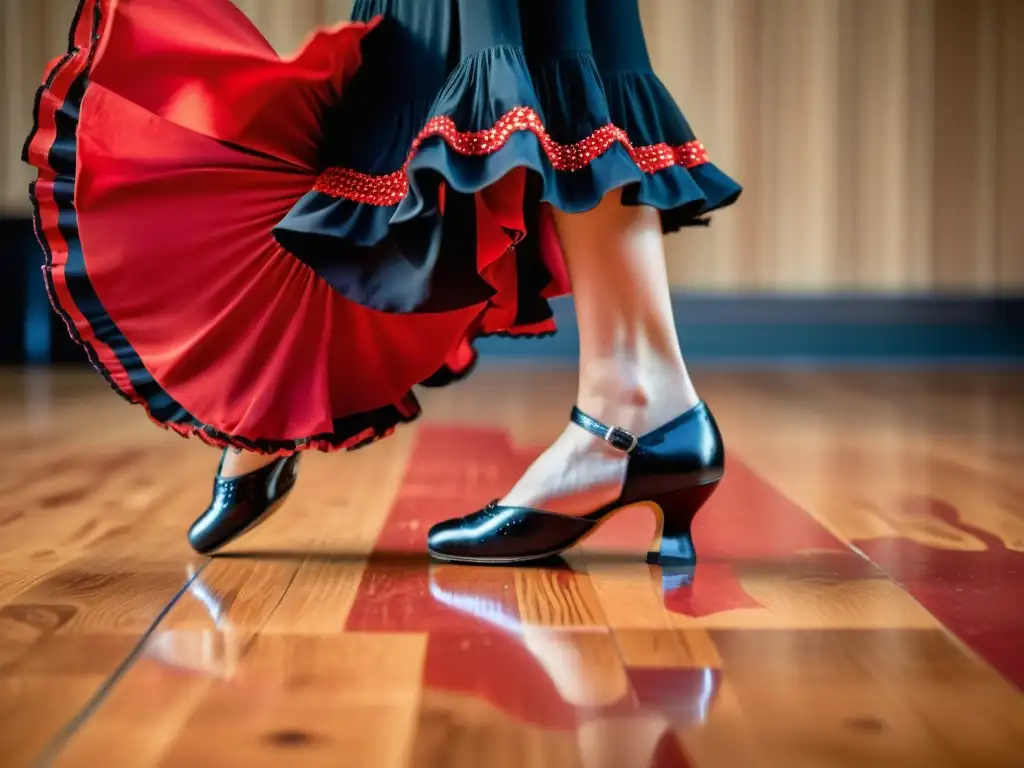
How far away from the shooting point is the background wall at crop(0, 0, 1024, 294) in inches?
131

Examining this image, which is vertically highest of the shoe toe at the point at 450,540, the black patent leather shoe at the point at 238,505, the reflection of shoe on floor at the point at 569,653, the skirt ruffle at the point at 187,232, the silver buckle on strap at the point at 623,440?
the skirt ruffle at the point at 187,232

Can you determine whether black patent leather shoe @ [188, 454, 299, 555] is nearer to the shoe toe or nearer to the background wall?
the shoe toe

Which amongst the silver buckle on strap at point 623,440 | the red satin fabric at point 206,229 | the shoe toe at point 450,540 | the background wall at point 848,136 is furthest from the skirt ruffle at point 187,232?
the background wall at point 848,136

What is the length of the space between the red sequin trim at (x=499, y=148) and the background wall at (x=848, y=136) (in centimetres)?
255

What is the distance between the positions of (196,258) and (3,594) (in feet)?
0.96

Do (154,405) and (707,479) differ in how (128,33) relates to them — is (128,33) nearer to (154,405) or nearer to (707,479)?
(154,405)

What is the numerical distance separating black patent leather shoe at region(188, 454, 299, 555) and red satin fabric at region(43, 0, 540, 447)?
8 centimetres

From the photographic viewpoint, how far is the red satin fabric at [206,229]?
2.96 ft

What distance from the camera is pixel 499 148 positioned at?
2.54 feet

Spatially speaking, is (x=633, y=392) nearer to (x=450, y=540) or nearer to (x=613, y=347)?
(x=613, y=347)

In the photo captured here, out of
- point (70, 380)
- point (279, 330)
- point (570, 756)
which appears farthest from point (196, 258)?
point (70, 380)

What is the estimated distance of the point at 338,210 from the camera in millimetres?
855

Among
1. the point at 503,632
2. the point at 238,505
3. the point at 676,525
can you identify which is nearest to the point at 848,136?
the point at 676,525

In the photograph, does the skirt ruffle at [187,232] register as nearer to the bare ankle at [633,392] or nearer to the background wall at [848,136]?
the bare ankle at [633,392]
